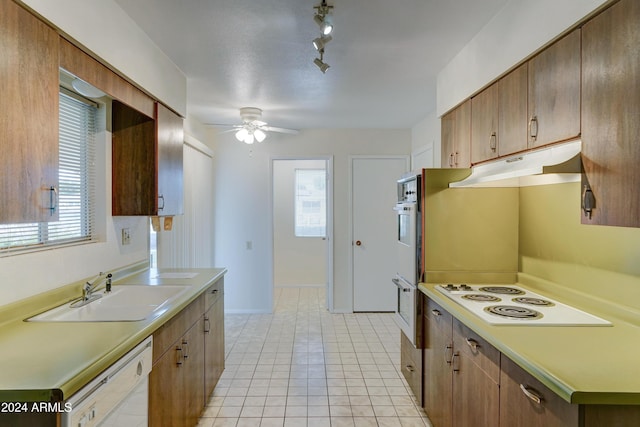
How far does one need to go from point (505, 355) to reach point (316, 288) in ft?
16.9

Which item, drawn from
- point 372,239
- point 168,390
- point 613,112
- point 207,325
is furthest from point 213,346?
point 372,239

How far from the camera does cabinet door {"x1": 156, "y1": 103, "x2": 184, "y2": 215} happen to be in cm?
244

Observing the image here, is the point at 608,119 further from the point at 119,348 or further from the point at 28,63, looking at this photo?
the point at 28,63

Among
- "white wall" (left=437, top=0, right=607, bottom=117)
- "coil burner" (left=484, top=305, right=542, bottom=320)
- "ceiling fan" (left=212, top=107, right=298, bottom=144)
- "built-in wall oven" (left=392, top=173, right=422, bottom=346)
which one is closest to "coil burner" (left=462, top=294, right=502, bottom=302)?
"coil burner" (left=484, top=305, right=542, bottom=320)

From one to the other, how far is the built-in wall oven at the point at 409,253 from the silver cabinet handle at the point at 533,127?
0.79m

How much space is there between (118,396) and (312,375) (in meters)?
1.96

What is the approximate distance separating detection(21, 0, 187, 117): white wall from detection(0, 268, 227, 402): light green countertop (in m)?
1.19

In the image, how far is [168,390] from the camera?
5.76 ft

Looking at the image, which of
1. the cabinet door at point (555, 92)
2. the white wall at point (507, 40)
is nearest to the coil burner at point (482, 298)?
the cabinet door at point (555, 92)

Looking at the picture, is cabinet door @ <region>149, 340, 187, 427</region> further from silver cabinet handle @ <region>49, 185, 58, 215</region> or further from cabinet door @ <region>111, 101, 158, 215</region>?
cabinet door @ <region>111, 101, 158, 215</region>

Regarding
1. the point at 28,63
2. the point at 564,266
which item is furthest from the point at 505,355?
the point at 28,63

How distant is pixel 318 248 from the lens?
6492 mm

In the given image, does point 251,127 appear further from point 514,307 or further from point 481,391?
point 481,391

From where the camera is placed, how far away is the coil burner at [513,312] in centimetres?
160
